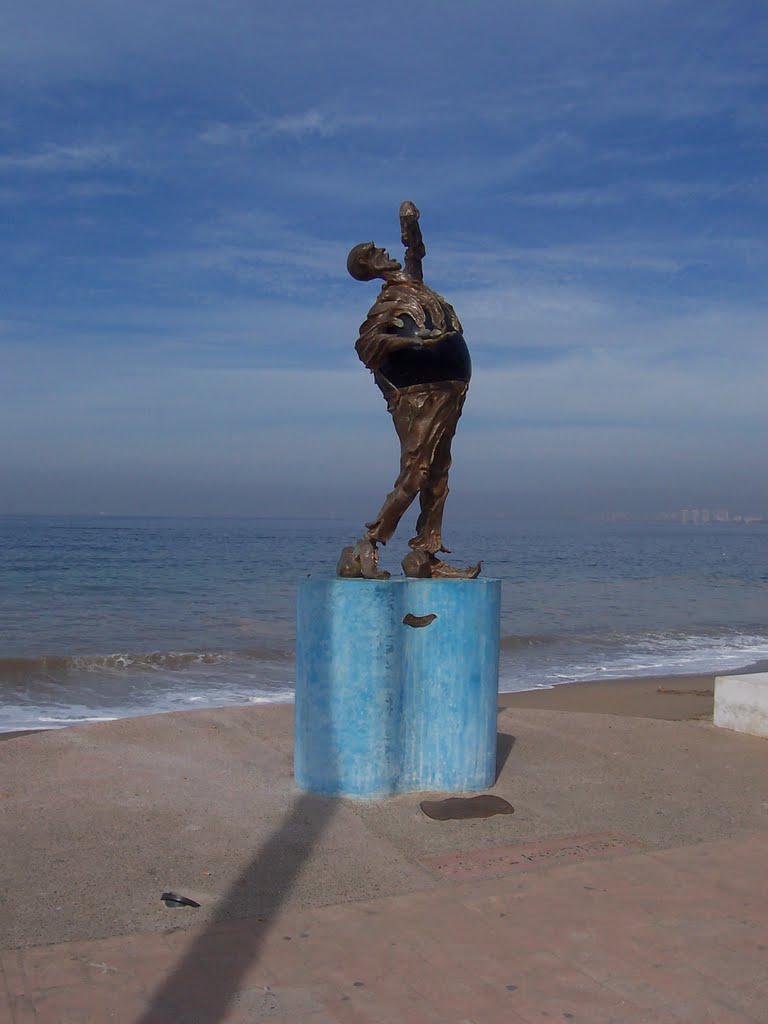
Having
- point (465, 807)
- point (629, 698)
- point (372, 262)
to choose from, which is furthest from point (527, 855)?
point (629, 698)

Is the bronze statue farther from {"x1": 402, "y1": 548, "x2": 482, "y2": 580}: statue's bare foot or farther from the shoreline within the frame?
the shoreline

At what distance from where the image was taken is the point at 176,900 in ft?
14.0

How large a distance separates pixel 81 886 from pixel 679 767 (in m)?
4.17

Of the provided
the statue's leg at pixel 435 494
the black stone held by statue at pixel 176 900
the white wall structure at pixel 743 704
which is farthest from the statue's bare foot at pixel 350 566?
the white wall structure at pixel 743 704

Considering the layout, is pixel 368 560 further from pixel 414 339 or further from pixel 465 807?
pixel 465 807

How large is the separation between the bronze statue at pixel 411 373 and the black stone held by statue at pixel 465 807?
1.38 m

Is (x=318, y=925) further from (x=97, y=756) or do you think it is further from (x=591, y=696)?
(x=591, y=696)

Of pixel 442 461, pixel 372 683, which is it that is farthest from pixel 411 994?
pixel 442 461

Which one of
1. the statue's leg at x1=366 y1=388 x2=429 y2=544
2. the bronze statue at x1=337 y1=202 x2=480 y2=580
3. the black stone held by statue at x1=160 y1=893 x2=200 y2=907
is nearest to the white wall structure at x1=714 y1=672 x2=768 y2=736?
the bronze statue at x1=337 y1=202 x2=480 y2=580

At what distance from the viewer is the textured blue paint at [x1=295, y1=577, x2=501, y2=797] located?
19.2ft

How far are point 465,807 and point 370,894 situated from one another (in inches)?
54.2

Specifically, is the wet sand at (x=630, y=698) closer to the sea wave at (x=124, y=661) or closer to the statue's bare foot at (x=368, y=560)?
the sea wave at (x=124, y=661)

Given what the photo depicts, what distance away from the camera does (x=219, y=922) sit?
4117 mm

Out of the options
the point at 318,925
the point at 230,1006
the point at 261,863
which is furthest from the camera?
the point at 261,863
